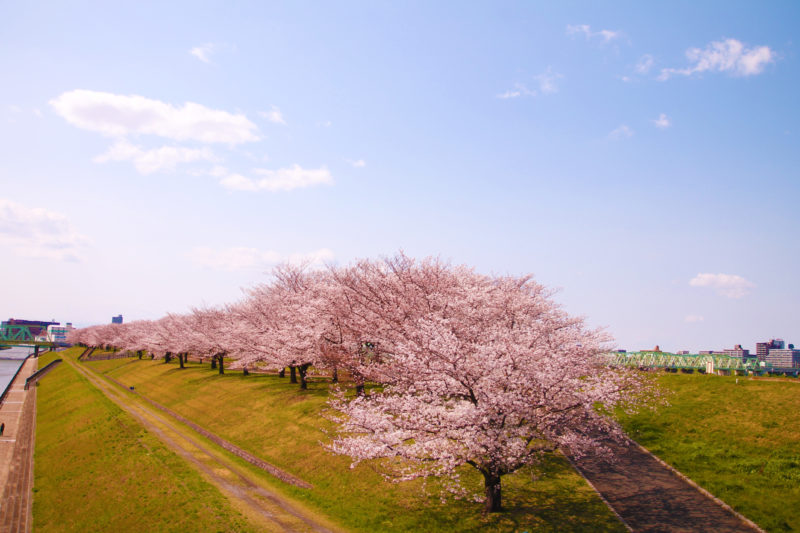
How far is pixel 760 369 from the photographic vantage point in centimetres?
4425

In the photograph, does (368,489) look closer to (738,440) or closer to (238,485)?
(238,485)

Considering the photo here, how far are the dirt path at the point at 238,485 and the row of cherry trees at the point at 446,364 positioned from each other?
153 inches

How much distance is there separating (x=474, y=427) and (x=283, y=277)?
133 ft

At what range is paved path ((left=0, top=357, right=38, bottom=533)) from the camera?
27359mm

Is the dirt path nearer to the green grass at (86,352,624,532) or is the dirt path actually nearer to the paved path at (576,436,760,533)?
the green grass at (86,352,624,532)

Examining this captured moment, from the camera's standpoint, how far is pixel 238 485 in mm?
26938

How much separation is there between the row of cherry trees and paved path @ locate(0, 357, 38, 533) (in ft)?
62.7

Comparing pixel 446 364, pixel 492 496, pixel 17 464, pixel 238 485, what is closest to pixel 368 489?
pixel 492 496

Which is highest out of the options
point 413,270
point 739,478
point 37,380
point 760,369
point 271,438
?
point 413,270

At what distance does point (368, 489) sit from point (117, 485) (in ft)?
57.2

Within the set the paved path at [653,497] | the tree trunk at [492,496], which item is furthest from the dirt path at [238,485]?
the paved path at [653,497]

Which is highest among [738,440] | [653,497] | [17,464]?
[738,440]

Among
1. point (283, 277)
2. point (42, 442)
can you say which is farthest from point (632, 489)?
point (42, 442)

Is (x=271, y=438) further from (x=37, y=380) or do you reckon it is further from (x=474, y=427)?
(x=37, y=380)
